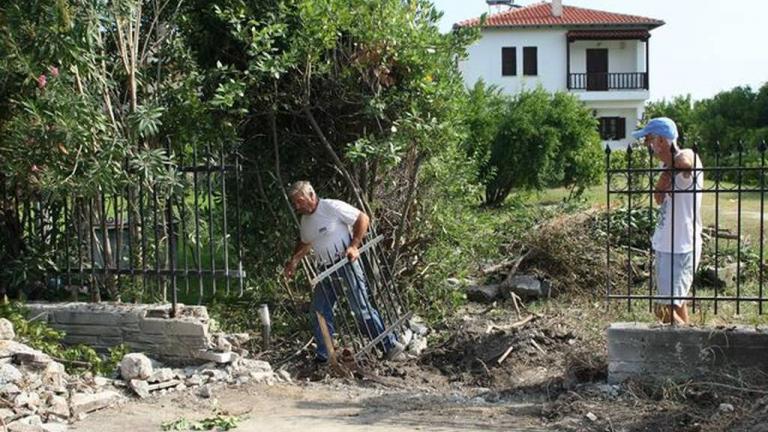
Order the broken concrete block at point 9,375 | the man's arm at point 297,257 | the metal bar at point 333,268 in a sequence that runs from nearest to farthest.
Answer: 1. the broken concrete block at point 9,375
2. the metal bar at point 333,268
3. the man's arm at point 297,257

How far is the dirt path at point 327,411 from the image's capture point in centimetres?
611

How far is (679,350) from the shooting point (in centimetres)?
638

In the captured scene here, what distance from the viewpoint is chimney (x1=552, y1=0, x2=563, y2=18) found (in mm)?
46816

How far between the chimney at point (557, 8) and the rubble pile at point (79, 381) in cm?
4168

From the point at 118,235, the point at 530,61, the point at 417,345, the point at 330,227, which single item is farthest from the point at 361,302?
the point at 530,61

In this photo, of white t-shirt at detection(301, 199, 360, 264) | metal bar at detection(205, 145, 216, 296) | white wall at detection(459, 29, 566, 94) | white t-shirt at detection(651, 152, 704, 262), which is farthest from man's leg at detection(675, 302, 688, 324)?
white wall at detection(459, 29, 566, 94)

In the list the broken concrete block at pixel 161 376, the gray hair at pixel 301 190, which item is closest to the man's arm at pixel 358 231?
the gray hair at pixel 301 190

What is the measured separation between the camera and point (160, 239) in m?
8.55

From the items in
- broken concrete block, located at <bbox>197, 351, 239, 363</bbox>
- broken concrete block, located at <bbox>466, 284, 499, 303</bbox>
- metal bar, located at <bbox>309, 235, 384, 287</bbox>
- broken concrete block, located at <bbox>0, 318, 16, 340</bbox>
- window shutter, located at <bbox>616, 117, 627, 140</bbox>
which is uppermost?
window shutter, located at <bbox>616, 117, 627, 140</bbox>

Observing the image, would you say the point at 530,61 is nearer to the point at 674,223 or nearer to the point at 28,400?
the point at 674,223

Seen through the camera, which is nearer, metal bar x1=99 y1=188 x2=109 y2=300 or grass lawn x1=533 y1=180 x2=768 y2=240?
metal bar x1=99 y1=188 x2=109 y2=300

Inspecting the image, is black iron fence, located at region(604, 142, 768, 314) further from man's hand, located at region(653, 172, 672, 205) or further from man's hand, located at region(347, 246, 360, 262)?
man's hand, located at region(347, 246, 360, 262)

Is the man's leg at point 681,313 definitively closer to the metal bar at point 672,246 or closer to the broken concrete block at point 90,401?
the metal bar at point 672,246

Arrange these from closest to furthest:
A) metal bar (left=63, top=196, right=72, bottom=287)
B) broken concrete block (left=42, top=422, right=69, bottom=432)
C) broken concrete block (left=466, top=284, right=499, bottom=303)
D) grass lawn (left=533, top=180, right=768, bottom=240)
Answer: broken concrete block (left=42, top=422, right=69, bottom=432) → metal bar (left=63, top=196, right=72, bottom=287) → broken concrete block (left=466, top=284, right=499, bottom=303) → grass lawn (left=533, top=180, right=768, bottom=240)
